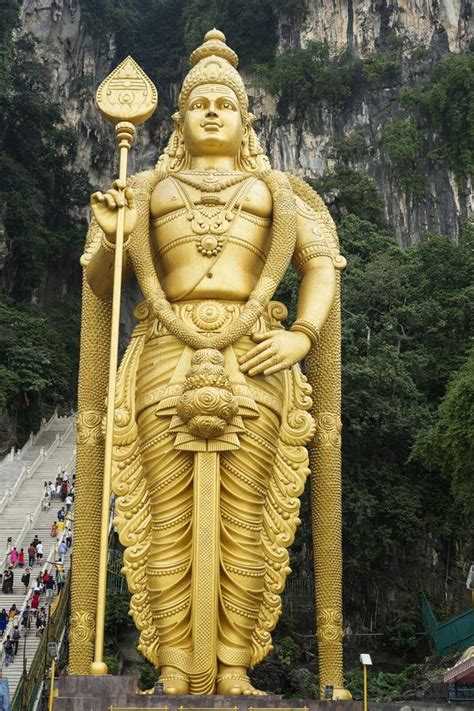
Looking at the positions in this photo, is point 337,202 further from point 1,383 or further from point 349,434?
point 349,434

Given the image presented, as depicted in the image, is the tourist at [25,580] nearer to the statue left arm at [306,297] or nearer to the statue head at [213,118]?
the statue head at [213,118]

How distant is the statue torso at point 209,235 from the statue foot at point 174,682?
102 inches

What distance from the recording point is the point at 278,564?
679 cm

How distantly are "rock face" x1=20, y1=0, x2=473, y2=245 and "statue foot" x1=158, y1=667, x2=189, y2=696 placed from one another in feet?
75.9

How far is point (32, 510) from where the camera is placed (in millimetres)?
16375

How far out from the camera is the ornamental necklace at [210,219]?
725cm

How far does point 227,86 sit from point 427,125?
2292cm

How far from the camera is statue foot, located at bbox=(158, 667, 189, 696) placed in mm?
6195

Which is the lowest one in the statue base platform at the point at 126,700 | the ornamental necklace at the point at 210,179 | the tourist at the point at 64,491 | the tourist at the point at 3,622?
the statue base platform at the point at 126,700

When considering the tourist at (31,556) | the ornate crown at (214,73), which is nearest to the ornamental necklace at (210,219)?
the ornate crown at (214,73)

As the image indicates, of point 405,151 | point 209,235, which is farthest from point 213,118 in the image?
point 405,151

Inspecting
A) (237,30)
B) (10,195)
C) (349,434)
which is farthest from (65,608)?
(237,30)

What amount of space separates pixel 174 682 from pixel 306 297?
2845 mm

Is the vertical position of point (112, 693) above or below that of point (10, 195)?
below
